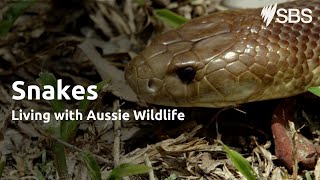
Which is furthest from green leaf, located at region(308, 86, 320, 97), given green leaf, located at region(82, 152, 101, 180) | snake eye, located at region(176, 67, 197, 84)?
green leaf, located at region(82, 152, 101, 180)

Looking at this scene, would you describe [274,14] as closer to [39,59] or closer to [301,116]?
[301,116]

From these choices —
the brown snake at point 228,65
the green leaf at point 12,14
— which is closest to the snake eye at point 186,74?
the brown snake at point 228,65

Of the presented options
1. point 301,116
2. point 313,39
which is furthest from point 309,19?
point 301,116

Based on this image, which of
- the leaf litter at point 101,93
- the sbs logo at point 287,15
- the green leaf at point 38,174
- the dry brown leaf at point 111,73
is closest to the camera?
the green leaf at point 38,174

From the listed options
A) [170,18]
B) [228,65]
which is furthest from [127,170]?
[170,18]

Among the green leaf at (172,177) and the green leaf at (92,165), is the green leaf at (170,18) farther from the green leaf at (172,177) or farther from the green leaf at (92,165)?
the green leaf at (92,165)
